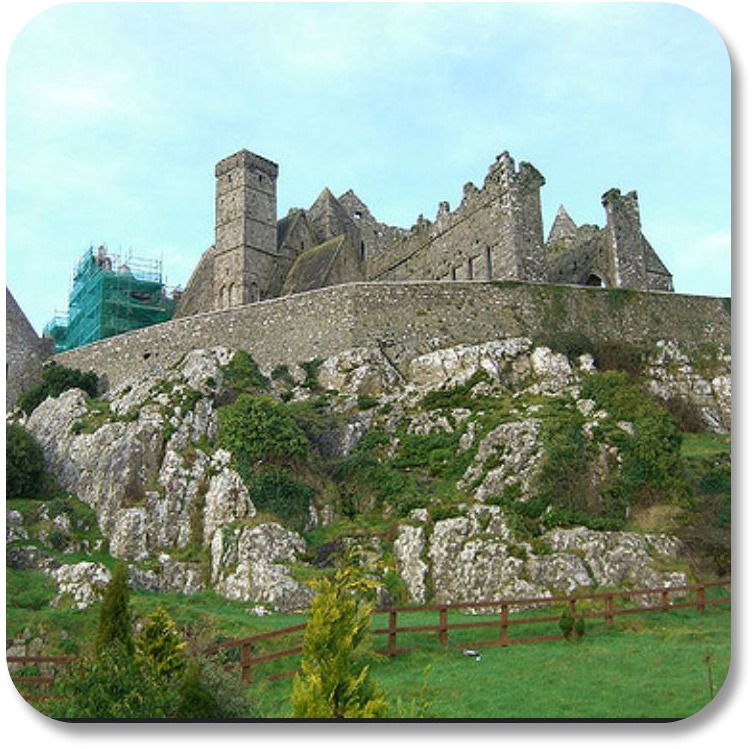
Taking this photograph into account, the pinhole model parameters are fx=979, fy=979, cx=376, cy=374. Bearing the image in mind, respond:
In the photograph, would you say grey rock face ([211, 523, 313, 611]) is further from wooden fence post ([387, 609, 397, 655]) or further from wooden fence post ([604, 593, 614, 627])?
wooden fence post ([604, 593, 614, 627])

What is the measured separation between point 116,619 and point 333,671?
3019 millimetres

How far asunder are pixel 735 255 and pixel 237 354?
16.0 meters

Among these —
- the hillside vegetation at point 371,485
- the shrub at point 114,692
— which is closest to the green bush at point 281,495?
the hillside vegetation at point 371,485

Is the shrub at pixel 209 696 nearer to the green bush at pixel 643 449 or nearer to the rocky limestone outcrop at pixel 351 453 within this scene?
the rocky limestone outcrop at pixel 351 453

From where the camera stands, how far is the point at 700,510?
18.3 m

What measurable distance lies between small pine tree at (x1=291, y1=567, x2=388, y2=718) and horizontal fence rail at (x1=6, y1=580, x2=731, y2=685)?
2.04 m

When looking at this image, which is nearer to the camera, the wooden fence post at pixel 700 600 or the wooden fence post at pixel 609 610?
the wooden fence post at pixel 700 600

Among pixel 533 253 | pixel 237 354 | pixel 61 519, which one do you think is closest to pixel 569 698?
pixel 61 519

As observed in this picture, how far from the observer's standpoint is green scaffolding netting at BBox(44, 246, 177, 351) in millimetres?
35281

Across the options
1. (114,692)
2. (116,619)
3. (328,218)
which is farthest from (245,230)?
(114,692)

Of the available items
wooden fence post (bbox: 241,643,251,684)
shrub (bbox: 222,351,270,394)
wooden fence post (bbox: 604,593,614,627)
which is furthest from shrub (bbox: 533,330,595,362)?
wooden fence post (bbox: 241,643,251,684)

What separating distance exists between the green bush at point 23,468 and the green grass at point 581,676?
10.8 meters

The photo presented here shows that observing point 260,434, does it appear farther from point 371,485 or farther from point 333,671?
point 333,671

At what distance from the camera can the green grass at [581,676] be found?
1128 centimetres
